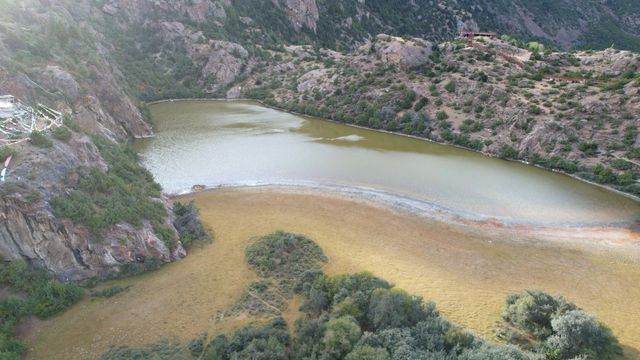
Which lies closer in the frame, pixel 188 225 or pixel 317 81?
pixel 188 225

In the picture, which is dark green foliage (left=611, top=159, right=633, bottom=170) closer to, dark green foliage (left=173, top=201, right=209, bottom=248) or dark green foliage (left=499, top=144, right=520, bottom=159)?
dark green foliage (left=499, top=144, right=520, bottom=159)

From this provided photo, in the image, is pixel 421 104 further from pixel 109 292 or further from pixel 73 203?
pixel 109 292

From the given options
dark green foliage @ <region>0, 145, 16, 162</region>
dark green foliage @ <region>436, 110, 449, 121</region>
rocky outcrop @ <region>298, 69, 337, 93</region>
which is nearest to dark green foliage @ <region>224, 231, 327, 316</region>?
dark green foliage @ <region>0, 145, 16, 162</region>

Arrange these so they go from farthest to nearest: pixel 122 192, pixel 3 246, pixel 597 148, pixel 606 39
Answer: pixel 606 39, pixel 597 148, pixel 122 192, pixel 3 246

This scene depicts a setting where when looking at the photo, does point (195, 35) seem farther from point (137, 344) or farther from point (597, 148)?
point (137, 344)

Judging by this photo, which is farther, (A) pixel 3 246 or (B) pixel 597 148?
(B) pixel 597 148

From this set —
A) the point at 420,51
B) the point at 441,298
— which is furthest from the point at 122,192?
the point at 420,51

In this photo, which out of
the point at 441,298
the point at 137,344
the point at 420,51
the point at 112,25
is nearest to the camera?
the point at 137,344

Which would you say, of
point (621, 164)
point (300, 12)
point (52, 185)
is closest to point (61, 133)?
point (52, 185)
